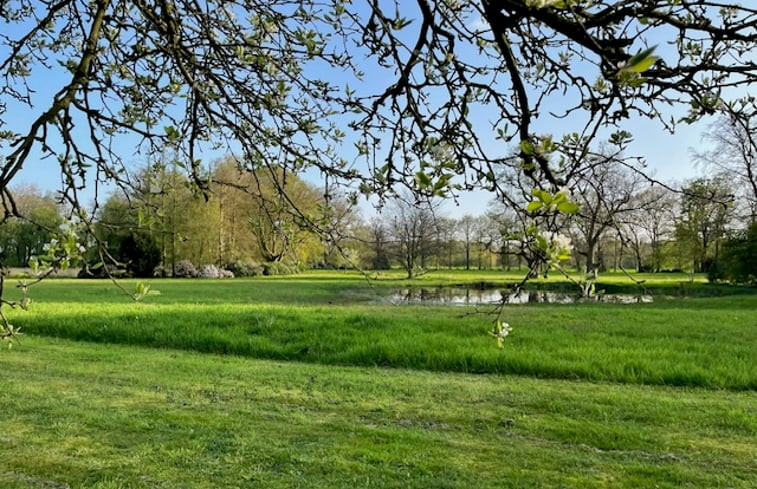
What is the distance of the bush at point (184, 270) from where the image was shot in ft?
134

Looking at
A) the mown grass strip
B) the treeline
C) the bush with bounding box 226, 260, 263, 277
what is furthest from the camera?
the bush with bounding box 226, 260, 263, 277

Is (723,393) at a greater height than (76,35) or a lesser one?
lesser

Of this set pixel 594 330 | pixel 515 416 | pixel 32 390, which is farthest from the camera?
pixel 594 330

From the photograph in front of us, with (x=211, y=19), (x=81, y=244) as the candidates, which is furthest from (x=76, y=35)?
(x=81, y=244)

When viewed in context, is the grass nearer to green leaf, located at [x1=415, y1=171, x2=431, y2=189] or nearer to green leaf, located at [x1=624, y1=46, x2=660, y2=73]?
green leaf, located at [x1=415, y1=171, x2=431, y2=189]

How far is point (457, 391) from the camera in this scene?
22.5ft

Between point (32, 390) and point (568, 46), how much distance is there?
673 cm

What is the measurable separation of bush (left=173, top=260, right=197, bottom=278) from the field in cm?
2939

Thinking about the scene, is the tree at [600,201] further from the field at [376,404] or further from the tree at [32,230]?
the tree at [32,230]

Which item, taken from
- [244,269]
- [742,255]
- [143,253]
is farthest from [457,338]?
[143,253]

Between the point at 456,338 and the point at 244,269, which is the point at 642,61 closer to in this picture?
the point at 456,338

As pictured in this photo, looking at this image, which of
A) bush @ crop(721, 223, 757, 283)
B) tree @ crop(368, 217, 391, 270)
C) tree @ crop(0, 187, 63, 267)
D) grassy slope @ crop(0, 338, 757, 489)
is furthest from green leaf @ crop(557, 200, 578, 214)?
bush @ crop(721, 223, 757, 283)

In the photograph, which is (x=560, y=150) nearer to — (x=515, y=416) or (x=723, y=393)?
(x=515, y=416)

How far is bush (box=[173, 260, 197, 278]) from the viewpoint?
4081cm
